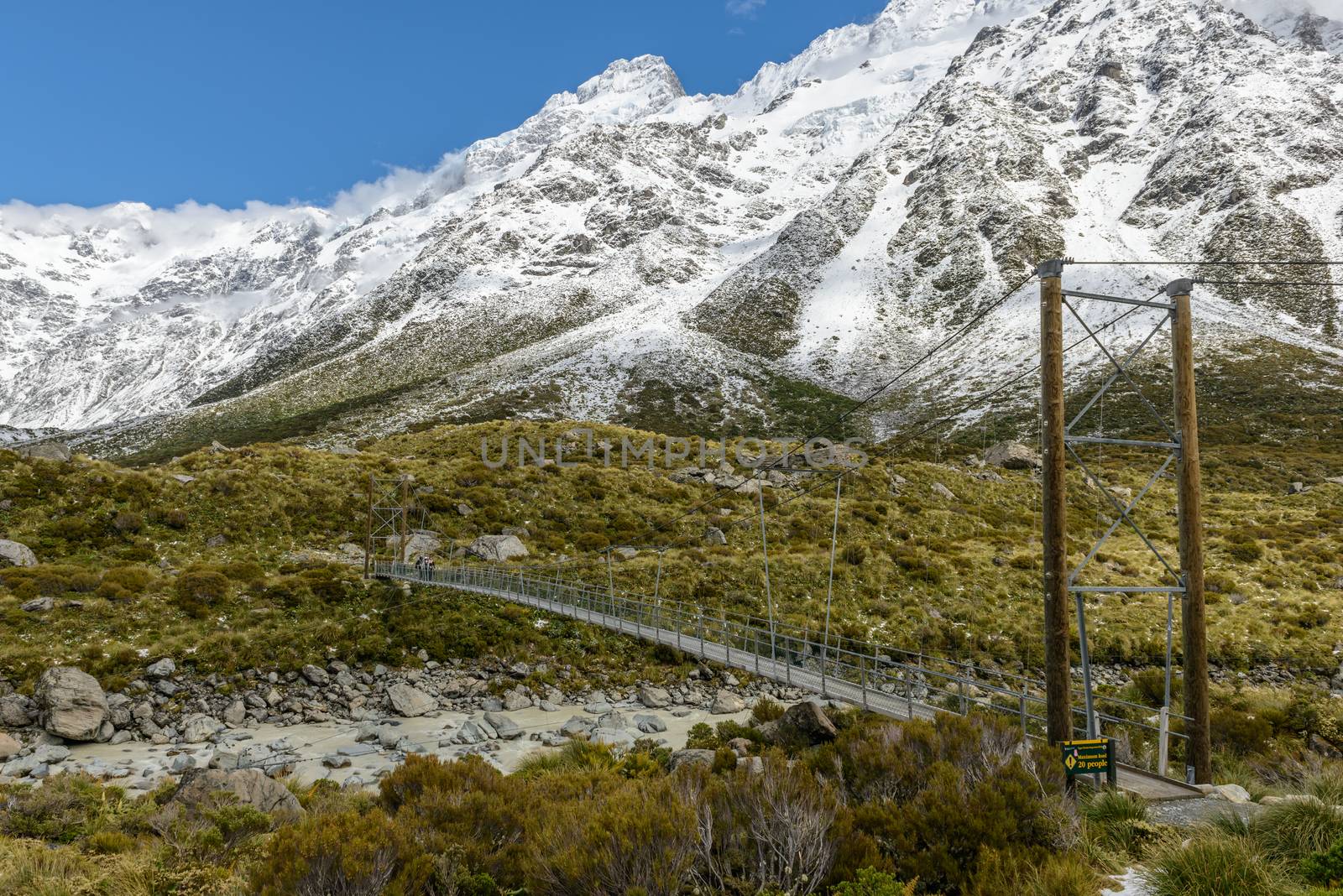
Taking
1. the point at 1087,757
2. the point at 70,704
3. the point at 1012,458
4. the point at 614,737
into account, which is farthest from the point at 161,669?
the point at 1012,458

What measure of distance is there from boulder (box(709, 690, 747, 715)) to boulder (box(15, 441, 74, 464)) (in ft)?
113

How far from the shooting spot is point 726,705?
22.0 meters

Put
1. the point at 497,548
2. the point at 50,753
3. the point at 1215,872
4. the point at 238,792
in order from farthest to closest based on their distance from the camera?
the point at 497,548 → the point at 50,753 → the point at 238,792 → the point at 1215,872

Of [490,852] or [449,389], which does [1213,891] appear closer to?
[490,852]

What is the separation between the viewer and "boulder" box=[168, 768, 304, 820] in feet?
35.7

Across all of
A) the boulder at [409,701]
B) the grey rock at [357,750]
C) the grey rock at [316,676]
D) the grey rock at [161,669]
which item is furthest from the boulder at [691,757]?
the grey rock at [161,669]

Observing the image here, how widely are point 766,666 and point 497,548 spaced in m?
22.4

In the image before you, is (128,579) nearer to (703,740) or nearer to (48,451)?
(48,451)

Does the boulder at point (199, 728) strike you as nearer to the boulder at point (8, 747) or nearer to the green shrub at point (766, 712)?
the boulder at point (8, 747)

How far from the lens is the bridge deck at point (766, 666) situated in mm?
10039

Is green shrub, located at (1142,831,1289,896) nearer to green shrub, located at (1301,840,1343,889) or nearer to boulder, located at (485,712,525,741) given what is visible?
green shrub, located at (1301,840,1343,889)

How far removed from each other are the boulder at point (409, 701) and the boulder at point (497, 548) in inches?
551

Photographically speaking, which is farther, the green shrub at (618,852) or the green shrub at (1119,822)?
the green shrub at (1119,822)

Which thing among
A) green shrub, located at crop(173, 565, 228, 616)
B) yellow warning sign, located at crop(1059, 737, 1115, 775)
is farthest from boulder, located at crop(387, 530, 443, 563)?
yellow warning sign, located at crop(1059, 737, 1115, 775)
